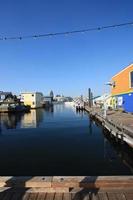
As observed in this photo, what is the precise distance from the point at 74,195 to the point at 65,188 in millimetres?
318

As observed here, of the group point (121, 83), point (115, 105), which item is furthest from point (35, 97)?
point (121, 83)

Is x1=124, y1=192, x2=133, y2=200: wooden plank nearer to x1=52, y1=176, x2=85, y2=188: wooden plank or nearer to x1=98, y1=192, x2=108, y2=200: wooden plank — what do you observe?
x1=98, y1=192, x2=108, y2=200: wooden plank

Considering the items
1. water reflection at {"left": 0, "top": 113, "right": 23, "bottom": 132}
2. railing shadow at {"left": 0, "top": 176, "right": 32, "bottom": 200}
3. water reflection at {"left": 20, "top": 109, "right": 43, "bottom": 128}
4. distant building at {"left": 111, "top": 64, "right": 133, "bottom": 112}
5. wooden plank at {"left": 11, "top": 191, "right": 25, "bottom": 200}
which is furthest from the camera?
water reflection at {"left": 20, "top": 109, "right": 43, "bottom": 128}

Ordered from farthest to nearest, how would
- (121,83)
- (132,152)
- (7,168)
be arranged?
(121,83) → (132,152) → (7,168)

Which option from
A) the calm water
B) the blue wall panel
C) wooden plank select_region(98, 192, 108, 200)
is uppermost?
the blue wall panel

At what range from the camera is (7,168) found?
15648 mm

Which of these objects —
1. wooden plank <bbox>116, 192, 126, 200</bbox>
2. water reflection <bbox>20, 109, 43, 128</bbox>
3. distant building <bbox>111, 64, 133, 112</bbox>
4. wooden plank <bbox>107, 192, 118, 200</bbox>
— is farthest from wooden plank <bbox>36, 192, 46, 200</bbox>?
water reflection <bbox>20, 109, 43, 128</bbox>

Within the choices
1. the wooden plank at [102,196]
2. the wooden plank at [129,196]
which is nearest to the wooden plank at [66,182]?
the wooden plank at [102,196]

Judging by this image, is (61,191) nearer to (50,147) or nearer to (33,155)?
(33,155)

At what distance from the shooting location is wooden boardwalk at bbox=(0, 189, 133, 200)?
6867mm

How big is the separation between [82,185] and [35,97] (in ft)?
302

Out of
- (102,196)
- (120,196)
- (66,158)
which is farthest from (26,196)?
(66,158)

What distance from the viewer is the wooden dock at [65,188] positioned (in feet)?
23.0

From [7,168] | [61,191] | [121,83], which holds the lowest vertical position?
[7,168]
